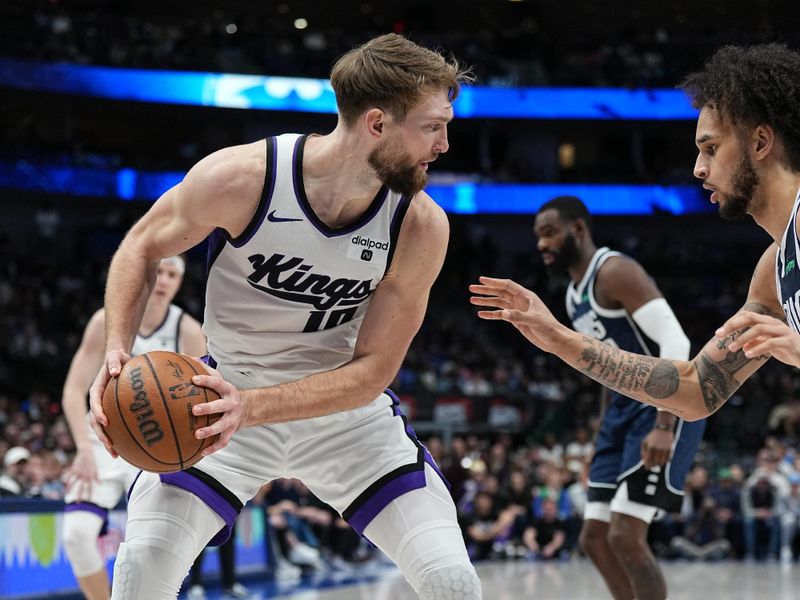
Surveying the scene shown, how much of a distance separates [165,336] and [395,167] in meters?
3.32

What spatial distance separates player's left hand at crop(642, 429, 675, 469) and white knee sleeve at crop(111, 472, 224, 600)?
2658 millimetres

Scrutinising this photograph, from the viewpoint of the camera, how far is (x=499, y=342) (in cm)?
2898

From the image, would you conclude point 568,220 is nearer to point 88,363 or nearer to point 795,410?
point 88,363

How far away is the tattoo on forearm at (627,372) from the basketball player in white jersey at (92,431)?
10.4 feet

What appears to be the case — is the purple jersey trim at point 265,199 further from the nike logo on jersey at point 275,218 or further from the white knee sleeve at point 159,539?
the white knee sleeve at point 159,539

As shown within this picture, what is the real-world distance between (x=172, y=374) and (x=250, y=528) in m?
9.84

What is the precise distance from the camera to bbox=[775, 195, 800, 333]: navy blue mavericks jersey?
3.38 metres

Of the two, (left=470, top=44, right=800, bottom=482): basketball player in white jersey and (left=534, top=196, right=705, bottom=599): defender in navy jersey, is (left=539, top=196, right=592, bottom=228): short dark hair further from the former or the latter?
(left=470, top=44, right=800, bottom=482): basketball player in white jersey

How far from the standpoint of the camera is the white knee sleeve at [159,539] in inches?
137

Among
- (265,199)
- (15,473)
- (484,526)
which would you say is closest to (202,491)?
(265,199)

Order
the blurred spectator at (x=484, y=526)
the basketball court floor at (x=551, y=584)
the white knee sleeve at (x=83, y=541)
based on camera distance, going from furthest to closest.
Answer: the blurred spectator at (x=484, y=526) < the basketball court floor at (x=551, y=584) < the white knee sleeve at (x=83, y=541)

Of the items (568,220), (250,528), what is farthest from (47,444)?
(568,220)

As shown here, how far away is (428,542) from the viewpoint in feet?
11.8

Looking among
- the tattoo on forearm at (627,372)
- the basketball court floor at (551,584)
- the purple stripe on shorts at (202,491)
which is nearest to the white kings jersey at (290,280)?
the purple stripe on shorts at (202,491)
